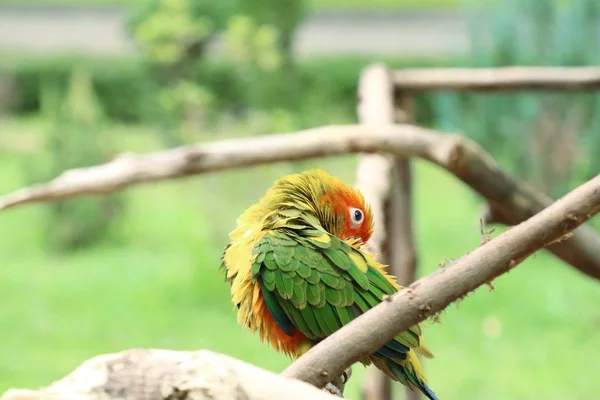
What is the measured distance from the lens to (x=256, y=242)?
2.22 ft

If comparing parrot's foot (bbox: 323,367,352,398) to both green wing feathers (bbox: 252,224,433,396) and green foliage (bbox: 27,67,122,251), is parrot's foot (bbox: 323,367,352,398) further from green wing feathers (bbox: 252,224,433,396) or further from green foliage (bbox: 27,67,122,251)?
green foliage (bbox: 27,67,122,251)

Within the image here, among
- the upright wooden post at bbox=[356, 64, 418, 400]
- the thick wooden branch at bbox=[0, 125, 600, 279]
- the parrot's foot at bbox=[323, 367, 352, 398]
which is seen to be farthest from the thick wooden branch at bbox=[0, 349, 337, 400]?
the upright wooden post at bbox=[356, 64, 418, 400]

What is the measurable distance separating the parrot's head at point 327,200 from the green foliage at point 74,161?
2049 mm

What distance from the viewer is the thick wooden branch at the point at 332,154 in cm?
104

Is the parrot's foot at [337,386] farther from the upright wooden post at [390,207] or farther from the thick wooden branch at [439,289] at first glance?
the upright wooden post at [390,207]

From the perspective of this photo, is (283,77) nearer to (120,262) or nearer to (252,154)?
(120,262)

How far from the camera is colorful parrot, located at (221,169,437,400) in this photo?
660mm

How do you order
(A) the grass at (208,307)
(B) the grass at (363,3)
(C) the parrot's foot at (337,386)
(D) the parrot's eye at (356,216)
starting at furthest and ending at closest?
(B) the grass at (363,3), (A) the grass at (208,307), (D) the parrot's eye at (356,216), (C) the parrot's foot at (337,386)

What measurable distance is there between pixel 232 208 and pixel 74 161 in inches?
25.6

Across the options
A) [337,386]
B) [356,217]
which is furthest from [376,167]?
[337,386]

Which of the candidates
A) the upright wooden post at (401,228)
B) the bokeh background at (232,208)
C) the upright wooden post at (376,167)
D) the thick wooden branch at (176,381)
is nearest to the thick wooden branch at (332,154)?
the upright wooden post at (376,167)

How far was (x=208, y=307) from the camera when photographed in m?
2.39

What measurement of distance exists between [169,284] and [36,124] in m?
1.55

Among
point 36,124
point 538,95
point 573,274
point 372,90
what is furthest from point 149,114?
point 372,90
